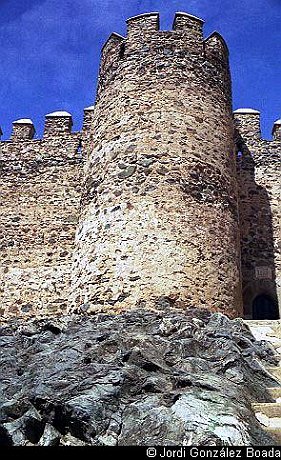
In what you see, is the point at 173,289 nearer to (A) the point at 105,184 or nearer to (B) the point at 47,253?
(A) the point at 105,184

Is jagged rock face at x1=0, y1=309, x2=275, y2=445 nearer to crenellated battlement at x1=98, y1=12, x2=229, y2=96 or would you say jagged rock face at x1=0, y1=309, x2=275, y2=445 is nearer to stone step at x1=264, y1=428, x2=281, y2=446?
stone step at x1=264, y1=428, x2=281, y2=446

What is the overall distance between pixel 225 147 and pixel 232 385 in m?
5.17

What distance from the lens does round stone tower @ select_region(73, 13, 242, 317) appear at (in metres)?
7.81

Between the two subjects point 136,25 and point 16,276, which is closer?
point 136,25

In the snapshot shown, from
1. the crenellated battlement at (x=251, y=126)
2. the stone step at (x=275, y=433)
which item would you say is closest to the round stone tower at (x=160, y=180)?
the crenellated battlement at (x=251, y=126)

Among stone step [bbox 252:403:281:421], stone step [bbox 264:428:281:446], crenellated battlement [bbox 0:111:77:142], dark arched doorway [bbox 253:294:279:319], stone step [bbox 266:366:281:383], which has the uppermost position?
crenellated battlement [bbox 0:111:77:142]

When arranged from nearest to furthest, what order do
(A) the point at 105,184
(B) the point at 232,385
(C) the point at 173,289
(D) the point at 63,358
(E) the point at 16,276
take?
(B) the point at 232,385 → (D) the point at 63,358 → (C) the point at 173,289 → (A) the point at 105,184 → (E) the point at 16,276

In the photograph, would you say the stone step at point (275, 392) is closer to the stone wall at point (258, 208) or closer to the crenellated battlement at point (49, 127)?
the stone wall at point (258, 208)

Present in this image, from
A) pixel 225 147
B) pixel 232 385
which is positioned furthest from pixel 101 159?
pixel 232 385

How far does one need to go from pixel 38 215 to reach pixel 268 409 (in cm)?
783

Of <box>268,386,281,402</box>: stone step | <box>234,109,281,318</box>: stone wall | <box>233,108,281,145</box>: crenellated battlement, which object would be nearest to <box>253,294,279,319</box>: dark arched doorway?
<box>234,109,281,318</box>: stone wall

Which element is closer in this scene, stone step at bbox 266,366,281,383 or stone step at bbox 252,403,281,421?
stone step at bbox 252,403,281,421

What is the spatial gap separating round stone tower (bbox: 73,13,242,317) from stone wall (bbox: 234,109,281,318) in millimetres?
2298

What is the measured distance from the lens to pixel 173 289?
24.8 feet
